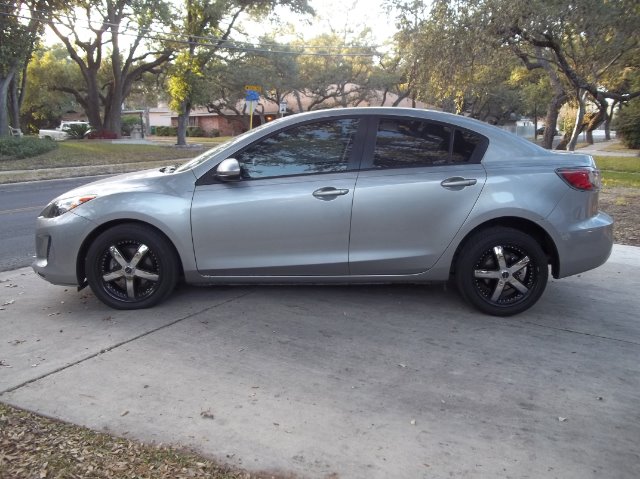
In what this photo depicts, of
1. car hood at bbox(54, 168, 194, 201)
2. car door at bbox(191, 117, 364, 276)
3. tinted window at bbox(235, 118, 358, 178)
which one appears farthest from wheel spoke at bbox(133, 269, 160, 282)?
tinted window at bbox(235, 118, 358, 178)

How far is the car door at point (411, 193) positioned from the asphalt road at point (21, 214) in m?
4.42

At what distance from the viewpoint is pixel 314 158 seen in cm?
480

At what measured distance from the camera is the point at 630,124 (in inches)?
1358

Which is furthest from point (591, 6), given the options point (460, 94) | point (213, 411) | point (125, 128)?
point (125, 128)

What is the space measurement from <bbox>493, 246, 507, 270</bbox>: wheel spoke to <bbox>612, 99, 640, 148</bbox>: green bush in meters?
33.5

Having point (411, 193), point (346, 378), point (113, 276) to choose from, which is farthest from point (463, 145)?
point (113, 276)

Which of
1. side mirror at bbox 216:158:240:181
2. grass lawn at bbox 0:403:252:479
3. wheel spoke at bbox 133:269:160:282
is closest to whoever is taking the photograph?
grass lawn at bbox 0:403:252:479

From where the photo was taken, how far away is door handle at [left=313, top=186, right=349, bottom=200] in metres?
4.62

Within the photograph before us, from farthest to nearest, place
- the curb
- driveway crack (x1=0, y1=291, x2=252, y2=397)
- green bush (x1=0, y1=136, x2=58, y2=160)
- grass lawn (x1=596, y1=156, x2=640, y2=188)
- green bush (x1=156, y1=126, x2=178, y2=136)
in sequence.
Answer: green bush (x1=156, y1=126, x2=178, y2=136) < green bush (x1=0, y1=136, x2=58, y2=160) < the curb < grass lawn (x1=596, y1=156, x2=640, y2=188) < driveway crack (x1=0, y1=291, x2=252, y2=397)

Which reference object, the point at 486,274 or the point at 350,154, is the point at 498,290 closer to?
the point at 486,274

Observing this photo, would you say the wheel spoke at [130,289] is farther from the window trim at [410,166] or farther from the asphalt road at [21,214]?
the asphalt road at [21,214]

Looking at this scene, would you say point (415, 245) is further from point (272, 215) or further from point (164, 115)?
point (164, 115)

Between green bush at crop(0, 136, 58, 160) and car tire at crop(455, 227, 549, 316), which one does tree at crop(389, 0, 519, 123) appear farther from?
green bush at crop(0, 136, 58, 160)

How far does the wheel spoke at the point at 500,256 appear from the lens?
15.2 feet
